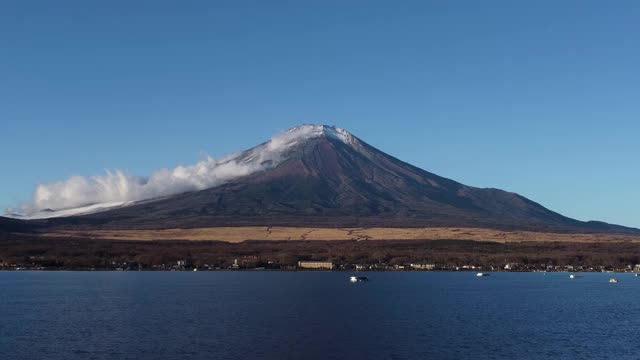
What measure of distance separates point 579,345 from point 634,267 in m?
131

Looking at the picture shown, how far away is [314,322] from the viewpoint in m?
66.9

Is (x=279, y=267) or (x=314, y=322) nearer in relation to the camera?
(x=314, y=322)

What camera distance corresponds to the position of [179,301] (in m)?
85.8

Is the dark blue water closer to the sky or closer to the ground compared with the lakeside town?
closer to the ground

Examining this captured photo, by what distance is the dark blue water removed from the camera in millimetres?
52281

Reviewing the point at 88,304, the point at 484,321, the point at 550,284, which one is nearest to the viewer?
the point at 484,321

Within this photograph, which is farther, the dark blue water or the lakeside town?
the lakeside town

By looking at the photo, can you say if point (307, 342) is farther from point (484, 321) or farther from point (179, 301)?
point (179, 301)

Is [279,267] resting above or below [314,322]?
above

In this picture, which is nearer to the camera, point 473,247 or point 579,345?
point 579,345

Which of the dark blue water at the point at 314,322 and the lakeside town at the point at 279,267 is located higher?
the lakeside town at the point at 279,267

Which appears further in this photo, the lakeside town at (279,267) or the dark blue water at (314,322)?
the lakeside town at (279,267)

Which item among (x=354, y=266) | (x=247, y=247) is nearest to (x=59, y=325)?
(x=354, y=266)

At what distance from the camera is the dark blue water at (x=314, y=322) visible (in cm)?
5228
